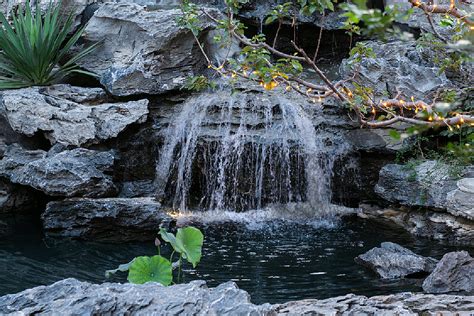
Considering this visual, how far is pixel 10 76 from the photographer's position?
10.2 meters

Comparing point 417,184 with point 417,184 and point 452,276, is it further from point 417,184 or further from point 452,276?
point 452,276

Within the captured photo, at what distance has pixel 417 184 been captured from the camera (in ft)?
27.0

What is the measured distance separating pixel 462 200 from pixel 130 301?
5.29 m

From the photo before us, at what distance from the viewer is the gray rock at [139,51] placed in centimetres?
956

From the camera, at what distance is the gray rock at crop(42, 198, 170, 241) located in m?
7.77

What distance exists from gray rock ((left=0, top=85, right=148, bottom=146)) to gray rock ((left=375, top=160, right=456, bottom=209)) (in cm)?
336

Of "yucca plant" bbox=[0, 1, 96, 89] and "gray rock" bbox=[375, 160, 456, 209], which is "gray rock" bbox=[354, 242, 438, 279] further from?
"yucca plant" bbox=[0, 1, 96, 89]

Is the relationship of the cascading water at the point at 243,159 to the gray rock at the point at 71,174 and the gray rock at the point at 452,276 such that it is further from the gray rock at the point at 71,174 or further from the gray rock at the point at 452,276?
the gray rock at the point at 452,276

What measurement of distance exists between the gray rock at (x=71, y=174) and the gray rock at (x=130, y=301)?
4.54 metres

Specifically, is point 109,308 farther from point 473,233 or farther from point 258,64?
point 473,233

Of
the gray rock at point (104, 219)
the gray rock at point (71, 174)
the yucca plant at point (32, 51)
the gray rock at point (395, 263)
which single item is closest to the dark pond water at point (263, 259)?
the gray rock at point (395, 263)

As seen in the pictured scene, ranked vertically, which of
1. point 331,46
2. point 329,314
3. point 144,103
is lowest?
point 329,314

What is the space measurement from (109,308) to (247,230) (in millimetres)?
4830

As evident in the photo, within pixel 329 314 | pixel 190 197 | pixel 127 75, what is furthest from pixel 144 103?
pixel 329 314
